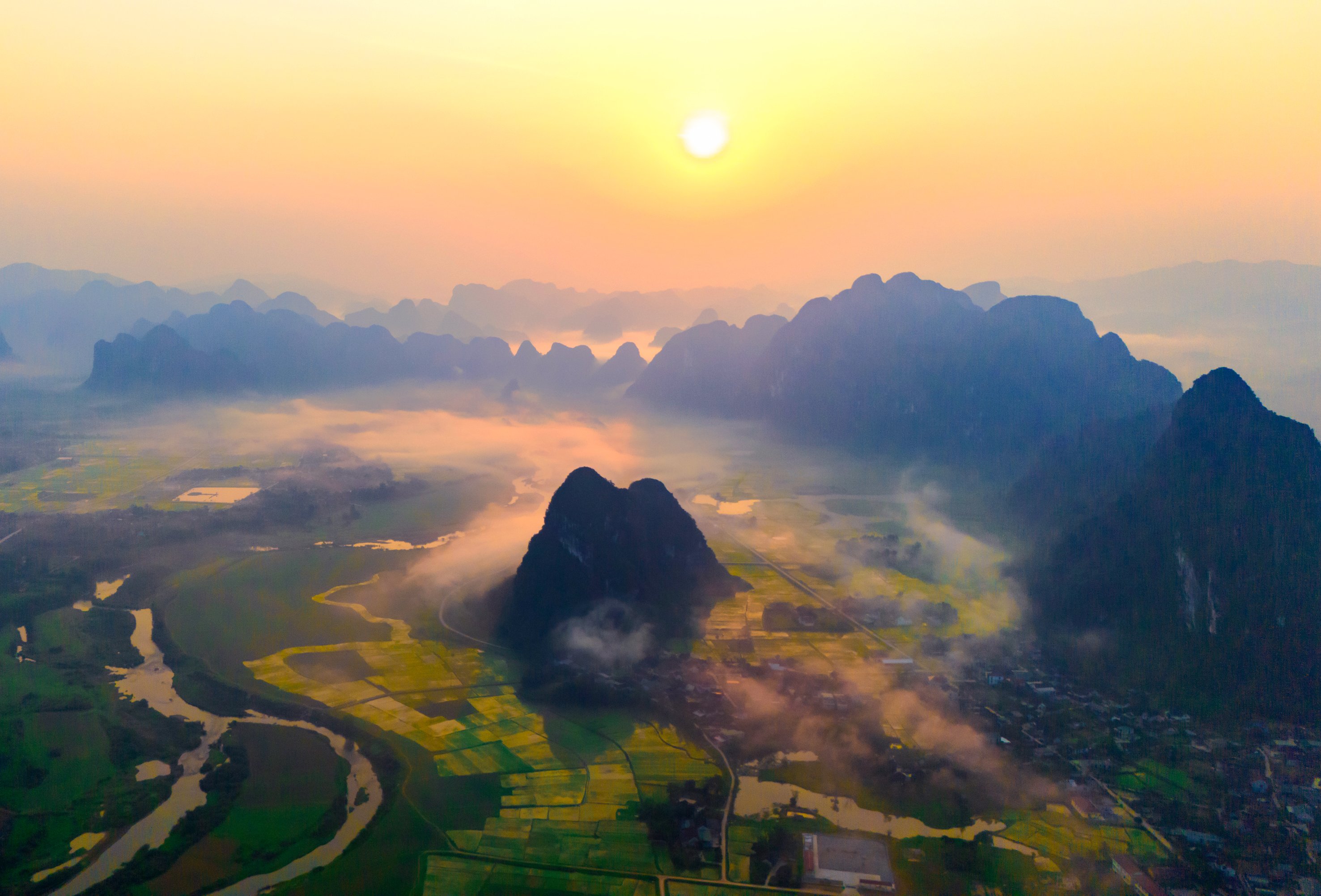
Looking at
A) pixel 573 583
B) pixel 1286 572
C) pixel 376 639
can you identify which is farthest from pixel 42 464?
pixel 1286 572

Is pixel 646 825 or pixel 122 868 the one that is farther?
pixel 646 825

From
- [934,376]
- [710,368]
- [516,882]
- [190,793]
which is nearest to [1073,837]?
[516,882]

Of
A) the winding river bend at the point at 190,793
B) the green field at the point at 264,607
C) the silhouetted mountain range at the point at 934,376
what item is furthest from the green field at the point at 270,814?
the silhouetted mountain range at the point at 934,376

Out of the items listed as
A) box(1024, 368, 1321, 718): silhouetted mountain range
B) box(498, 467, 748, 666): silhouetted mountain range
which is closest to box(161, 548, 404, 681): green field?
box(498, 467, 748, 666): silhouetted mountain range

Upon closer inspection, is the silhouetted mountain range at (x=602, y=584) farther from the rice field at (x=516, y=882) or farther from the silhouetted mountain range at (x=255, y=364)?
the silhouetted mountain range at (x=255, y=364)

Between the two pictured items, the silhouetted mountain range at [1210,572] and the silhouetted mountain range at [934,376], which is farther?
the silhouetted mountain range at [934,376]

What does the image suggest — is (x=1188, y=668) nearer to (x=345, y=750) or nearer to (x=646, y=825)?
(x=646, y=825)

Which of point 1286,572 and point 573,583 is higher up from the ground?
point 1286,572

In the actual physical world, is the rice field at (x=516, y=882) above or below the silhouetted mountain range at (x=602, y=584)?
below
